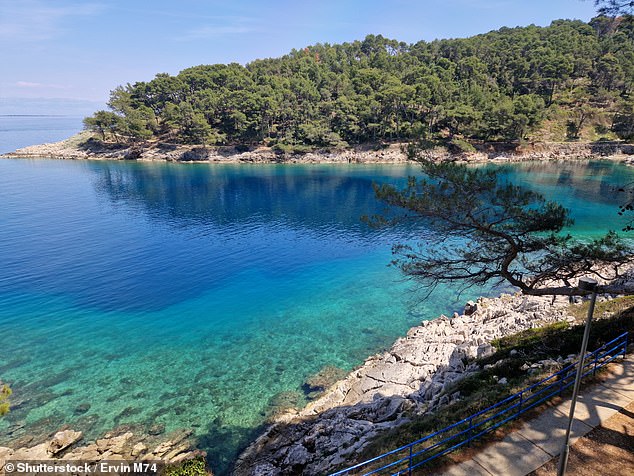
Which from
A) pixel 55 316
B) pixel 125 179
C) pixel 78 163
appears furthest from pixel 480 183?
pixel 78 163

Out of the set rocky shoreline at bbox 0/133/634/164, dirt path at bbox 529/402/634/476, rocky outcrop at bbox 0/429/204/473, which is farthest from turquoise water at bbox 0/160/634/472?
rocky shoreline at bbox 0/133/634/164

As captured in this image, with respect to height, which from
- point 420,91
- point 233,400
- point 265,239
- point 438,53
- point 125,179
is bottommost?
point 233,400

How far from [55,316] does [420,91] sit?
A: 4091 inches

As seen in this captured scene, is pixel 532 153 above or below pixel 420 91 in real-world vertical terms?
below

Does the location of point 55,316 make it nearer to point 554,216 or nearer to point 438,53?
point 554,216

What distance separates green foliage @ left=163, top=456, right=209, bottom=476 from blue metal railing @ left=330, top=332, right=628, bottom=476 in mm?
6755

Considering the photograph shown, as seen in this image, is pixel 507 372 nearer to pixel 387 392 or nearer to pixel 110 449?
pixel 387 392

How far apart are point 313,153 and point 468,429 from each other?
10254cm

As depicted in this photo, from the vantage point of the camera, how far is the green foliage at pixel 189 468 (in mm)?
14148

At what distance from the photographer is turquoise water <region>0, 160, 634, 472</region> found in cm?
1928

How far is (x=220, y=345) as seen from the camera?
24.5m

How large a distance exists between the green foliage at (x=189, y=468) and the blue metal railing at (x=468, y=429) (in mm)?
6755

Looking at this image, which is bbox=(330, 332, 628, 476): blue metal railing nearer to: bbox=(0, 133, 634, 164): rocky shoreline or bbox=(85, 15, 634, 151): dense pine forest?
bbox=(0, 133, 634, 164): rocky shoreline

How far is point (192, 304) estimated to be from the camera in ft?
97.6
